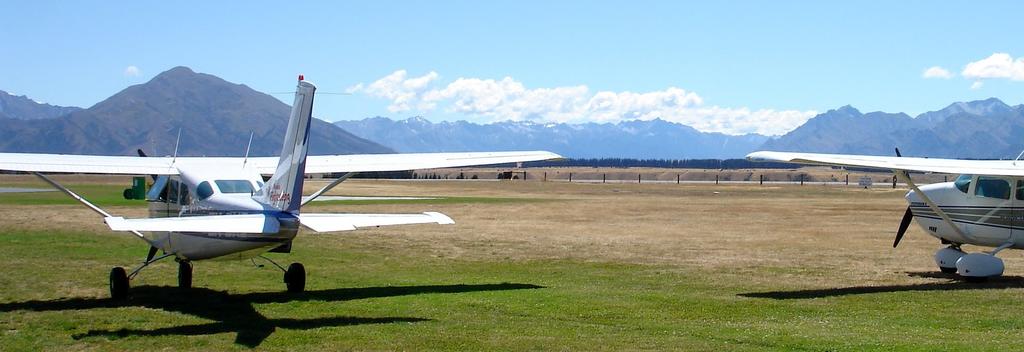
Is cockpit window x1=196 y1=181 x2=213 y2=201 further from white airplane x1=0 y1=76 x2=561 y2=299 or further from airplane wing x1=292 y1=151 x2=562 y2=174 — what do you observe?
airplane wing x1=292 y1=151 x2=562 y2=174

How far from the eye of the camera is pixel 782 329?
37.6ft

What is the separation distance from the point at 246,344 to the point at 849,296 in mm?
8495

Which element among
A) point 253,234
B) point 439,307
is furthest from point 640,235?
point 253,234

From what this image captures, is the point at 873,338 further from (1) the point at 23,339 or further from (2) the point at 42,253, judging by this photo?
(2) the point at 42,253

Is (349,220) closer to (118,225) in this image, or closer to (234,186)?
(234,186)

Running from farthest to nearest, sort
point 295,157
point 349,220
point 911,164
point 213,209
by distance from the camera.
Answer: point 911,164 → point 213,209 → point 349,220 → point 295,157

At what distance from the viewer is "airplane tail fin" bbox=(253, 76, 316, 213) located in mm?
12094

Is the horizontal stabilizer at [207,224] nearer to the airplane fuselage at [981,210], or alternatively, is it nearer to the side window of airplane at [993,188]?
the airplane fuselage at [981,210]

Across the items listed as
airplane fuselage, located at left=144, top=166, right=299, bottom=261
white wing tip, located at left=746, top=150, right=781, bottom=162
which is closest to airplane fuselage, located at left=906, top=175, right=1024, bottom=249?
white wing tip, located at left=746, top=150, right=781, bottom=162

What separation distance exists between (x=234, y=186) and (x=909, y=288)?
10.0m

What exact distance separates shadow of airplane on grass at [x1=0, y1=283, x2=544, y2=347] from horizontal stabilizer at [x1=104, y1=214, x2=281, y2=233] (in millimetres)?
1148

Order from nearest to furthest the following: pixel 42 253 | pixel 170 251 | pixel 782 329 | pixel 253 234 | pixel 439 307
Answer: pixel 782 329
pixel 253 234
pixel 439 307
pixel 170 251
pixel 42 253

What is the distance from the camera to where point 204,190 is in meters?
13.7

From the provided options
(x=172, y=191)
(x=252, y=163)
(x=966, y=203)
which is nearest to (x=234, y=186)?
(x=172, y=191)
